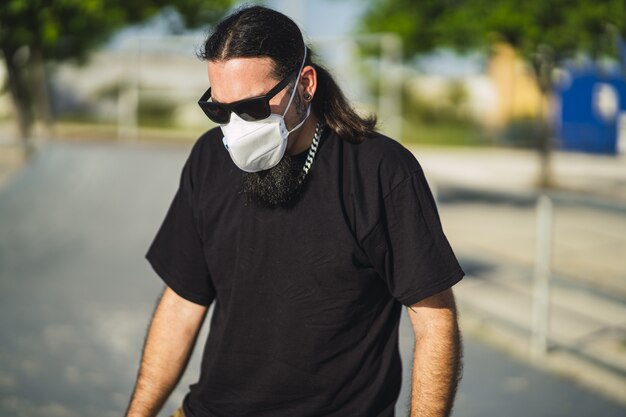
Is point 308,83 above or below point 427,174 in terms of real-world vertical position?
above

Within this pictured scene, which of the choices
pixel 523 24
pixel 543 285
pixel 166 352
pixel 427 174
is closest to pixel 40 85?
pixel 427 174

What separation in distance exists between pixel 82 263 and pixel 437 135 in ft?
72.2

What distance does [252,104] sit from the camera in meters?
1.84

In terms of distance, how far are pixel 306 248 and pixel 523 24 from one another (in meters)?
9.79

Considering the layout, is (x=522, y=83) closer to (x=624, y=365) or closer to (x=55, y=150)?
(x=55, y=150)

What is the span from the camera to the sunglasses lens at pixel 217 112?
188 centimetres

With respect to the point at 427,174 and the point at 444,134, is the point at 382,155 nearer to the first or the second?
the point at 427,174

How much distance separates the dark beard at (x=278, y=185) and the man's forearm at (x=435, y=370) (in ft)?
1.38

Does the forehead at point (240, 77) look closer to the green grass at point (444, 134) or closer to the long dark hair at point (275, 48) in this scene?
the long dark hair at point (275, 48)

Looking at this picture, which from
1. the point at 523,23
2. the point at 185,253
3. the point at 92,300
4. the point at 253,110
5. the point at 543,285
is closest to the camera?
the point at 253,110

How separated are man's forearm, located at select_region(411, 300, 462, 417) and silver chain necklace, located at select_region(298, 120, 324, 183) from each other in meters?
0.44

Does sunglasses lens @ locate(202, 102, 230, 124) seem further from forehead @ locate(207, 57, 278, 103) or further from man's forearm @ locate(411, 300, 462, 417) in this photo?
man's forearm @ locate(411, 300, 462, 417)

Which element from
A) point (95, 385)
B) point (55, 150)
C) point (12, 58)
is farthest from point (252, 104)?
point (12, 58)

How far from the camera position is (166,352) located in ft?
6.79
